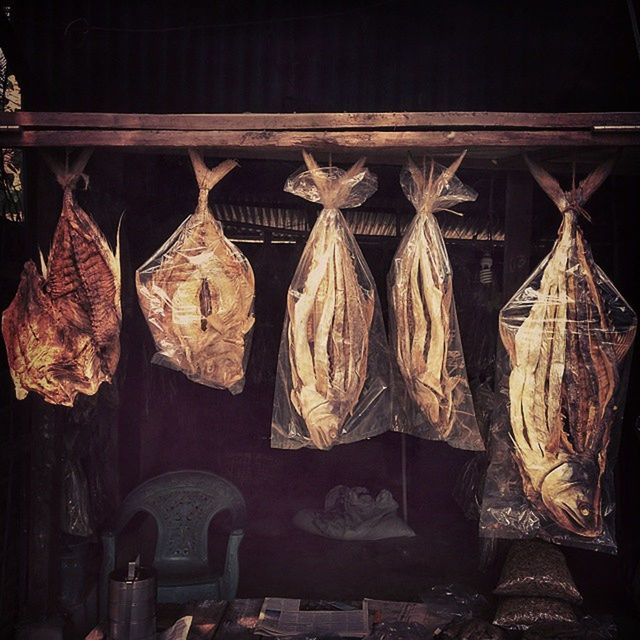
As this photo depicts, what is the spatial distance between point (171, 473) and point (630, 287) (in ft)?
10.6

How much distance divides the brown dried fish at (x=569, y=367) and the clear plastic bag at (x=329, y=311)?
692 millimetres

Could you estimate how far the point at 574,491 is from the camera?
114 inches

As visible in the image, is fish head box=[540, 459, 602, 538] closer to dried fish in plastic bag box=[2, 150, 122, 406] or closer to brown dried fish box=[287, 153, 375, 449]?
brown dried fish box=[287, 153, 375, 449]

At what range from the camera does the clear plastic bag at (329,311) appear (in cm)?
300

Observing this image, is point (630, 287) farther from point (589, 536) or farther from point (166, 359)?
point (166, 359)

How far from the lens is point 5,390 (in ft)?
12.2

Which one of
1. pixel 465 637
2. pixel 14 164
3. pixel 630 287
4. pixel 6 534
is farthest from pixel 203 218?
pixel 630 287

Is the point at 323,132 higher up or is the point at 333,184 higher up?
the point at 323,132

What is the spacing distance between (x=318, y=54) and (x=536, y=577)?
323 cm

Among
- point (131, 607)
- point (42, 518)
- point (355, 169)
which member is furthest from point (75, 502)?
point (355, 169)

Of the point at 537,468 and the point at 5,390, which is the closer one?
the point at 537,468

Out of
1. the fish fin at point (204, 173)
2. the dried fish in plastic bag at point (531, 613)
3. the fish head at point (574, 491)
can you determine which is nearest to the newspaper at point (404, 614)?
the dried fish in plastic bag at point (531, 613)

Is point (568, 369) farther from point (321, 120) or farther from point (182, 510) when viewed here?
point (182, 510)

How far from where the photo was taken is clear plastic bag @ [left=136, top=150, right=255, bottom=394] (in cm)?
307
